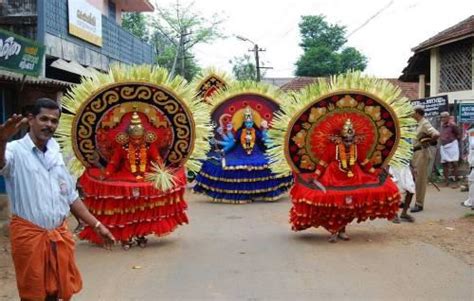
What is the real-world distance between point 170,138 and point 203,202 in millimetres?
4338

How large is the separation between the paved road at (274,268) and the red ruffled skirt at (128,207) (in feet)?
0.77

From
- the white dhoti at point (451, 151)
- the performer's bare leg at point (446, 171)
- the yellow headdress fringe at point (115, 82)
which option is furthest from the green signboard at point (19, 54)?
the performer's bare leg at point (446, 171)

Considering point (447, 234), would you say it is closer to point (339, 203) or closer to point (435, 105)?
point (339, 203)

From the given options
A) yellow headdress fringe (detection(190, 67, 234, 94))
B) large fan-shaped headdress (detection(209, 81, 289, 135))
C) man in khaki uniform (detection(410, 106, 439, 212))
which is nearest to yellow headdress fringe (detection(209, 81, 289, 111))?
large fan-shaped headdress (detection(209, 81, 289, 135))

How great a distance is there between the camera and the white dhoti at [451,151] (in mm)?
13898

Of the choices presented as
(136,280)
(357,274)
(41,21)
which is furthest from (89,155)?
(41,21)

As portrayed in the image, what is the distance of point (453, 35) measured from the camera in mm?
16562

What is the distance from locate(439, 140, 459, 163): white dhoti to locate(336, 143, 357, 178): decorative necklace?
22.9 ft

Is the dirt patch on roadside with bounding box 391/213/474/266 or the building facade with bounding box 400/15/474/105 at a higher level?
the building facade with bounding box 400/15/474/105

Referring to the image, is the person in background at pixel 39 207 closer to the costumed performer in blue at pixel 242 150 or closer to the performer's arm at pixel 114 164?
the performer's arm at pixel 114 164

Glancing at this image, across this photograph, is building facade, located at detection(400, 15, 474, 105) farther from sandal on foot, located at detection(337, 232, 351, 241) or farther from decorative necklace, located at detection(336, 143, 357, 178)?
sandal on foot, located at detection(337, 232, 351, 241)

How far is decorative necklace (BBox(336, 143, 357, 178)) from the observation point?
7660 mm

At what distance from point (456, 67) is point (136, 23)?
93.5 ft

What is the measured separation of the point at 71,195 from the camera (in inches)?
158
